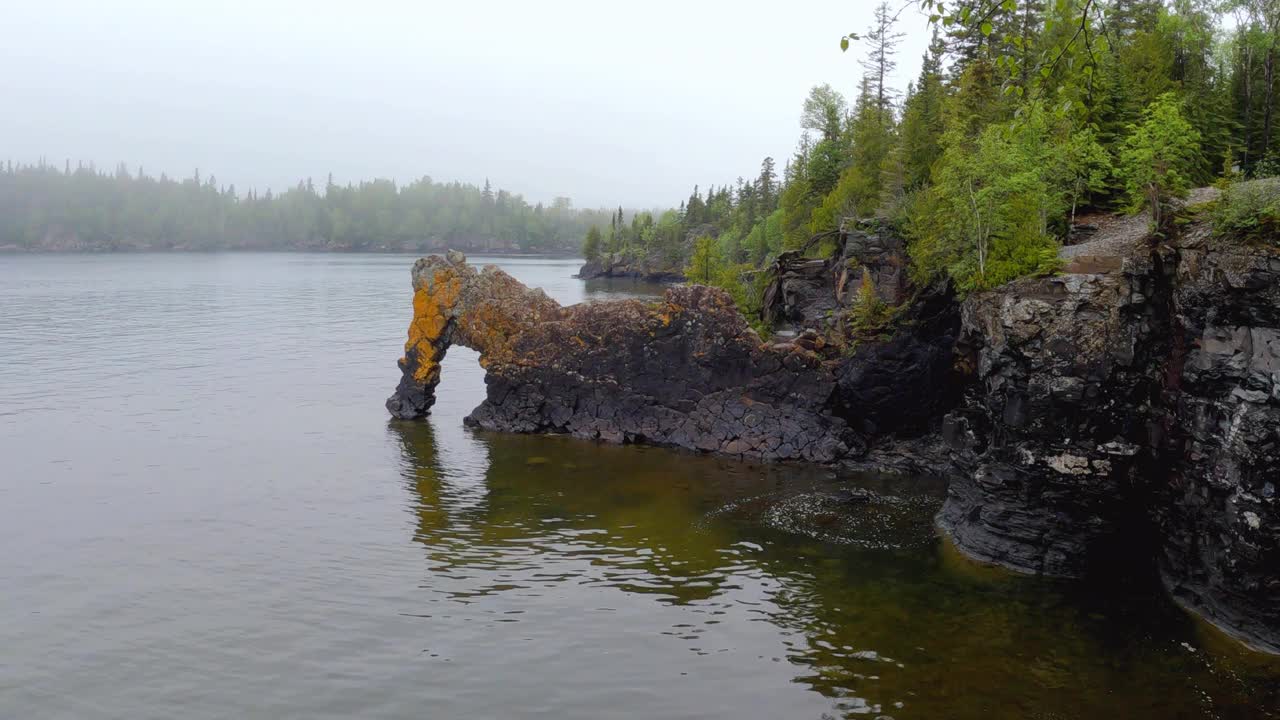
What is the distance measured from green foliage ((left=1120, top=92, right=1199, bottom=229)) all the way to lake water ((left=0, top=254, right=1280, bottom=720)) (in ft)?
43.1

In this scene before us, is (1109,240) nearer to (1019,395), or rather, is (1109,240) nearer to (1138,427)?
(1019,395)

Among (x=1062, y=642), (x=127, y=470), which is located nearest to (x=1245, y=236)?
(x=1062, y=642)

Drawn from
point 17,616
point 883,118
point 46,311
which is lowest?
point 17,616

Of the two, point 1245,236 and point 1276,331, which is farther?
point 1245,236

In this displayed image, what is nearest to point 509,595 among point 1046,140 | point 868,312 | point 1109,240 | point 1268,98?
point 868,312

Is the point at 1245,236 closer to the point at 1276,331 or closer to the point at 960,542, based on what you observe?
the point at 1276,331

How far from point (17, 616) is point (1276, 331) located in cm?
3284

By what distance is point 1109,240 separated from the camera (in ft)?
93.4

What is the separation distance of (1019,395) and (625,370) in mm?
19722

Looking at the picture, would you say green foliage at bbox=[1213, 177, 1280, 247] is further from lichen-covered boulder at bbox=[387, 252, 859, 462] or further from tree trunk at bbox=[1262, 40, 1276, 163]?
tree trunk at bbox=[1262, 40, 1276, 163]

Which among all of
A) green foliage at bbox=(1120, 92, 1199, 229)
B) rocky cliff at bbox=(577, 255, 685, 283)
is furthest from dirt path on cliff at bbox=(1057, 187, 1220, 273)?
rocky cliff at bbox=(577, 255, 685, 283)

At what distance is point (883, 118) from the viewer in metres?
64.0

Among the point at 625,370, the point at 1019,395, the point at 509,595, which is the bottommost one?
the point at 509,595

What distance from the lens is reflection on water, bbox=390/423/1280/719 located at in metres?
18.3
